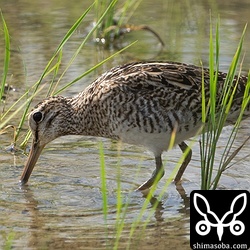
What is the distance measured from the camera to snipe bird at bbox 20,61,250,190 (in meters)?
8.09

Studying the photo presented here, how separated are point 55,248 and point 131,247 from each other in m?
0.55

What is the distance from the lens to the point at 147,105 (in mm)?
8109

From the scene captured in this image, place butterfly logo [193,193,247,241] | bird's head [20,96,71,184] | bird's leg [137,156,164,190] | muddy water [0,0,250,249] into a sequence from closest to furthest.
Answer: butterfly logo [193,193,247,241] → muddy water [0,0,250,249] → bird's leg [137,156,164,190] → bird's head [20,96,71,184]

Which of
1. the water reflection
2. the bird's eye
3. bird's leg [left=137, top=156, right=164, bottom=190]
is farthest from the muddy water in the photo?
the bird's eye

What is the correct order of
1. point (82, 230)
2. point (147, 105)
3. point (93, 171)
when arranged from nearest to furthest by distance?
point (82, 230)
point (147, 105)
point (93, 171)

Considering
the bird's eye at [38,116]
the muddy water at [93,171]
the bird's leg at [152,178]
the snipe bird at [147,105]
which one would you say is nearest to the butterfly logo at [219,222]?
the muddy water at [93,171]

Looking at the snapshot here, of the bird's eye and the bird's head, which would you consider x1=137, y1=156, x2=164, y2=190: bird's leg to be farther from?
the bird's eye

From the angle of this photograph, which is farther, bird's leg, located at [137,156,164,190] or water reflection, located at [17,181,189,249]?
bird's leg, located at [137,156,164,190]

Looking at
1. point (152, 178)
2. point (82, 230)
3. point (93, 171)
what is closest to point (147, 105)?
point (152, 178)

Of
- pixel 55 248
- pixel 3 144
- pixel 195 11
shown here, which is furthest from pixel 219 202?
pixel 195 11

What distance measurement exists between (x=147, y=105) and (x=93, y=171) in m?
1.03

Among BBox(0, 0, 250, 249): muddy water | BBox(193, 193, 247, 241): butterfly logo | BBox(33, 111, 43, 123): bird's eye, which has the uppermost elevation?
BBox(33, 111, 43, 123): bird's eye

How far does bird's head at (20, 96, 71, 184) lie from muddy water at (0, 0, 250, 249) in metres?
0.20

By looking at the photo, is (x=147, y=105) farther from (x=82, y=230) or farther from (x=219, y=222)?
(x=219, y=222)
